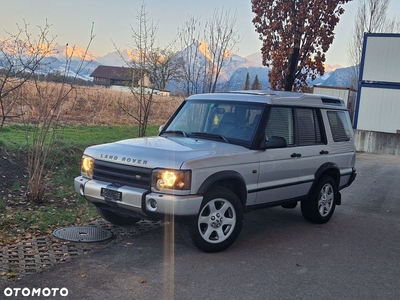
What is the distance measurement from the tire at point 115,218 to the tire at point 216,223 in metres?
1.36

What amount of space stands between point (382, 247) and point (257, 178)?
6.86ft

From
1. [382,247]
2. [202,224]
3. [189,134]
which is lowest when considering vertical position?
[382,247]

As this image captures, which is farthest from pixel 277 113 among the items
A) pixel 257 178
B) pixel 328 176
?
pixel 328 176

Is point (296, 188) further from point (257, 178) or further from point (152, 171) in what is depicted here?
point (152, 171)

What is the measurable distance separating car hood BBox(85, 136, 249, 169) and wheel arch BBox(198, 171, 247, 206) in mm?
239

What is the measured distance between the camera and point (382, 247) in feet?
22.1

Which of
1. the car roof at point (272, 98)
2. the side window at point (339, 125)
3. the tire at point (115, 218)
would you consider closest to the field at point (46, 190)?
the tire at point (115, 218)

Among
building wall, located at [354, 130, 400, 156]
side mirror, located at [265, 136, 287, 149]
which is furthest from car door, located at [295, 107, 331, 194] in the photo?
building wall, located at [354, 130, 400, 156]

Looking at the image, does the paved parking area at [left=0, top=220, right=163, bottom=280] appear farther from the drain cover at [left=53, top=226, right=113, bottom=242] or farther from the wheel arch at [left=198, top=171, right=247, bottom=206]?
the wheel arch at [left=198, top=171, right=247, bottom=206]

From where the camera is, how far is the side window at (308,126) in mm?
7242

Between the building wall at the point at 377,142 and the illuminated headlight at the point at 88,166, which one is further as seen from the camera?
the building wall at the point at 377,142

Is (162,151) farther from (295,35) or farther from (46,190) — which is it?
(295,35)

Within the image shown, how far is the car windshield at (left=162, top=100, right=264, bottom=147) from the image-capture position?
654 centimetres

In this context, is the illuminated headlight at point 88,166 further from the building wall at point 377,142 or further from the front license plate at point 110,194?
the building wall at point 377,142
